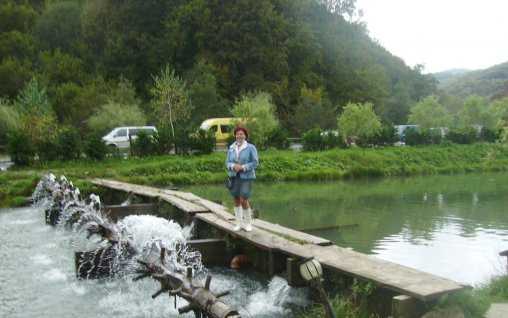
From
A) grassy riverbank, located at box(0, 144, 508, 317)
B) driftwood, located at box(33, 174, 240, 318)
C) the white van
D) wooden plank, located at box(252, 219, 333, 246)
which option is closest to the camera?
driftwood, located at box(33, 174, 240, 318)

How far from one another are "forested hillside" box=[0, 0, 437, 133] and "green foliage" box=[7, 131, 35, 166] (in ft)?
62.8

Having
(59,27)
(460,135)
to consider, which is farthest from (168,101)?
(59,27)

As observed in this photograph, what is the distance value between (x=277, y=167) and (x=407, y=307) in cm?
2198

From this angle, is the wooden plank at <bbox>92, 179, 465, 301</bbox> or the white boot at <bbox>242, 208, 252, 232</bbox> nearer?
the wooden plank at <bbox>92, 179, 465, 301</bbox>

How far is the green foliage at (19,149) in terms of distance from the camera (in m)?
24.0

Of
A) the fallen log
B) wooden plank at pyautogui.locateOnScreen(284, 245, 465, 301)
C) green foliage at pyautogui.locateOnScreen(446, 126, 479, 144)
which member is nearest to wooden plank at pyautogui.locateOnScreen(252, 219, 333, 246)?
wooden plank at pyautogui.locateOnScreen(284, 245, 465, 301)

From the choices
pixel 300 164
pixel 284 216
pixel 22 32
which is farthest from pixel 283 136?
pixel 22 32

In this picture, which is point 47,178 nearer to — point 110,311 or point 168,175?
point 168,175

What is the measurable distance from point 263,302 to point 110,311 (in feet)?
7.13

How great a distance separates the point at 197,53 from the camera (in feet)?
171

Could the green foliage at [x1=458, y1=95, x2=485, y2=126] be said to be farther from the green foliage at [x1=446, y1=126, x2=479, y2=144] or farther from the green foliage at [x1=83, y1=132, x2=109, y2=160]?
the green foliage at [x1=83, y1=132, x2=109, y2=160]

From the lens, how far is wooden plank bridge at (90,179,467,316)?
5730 mm

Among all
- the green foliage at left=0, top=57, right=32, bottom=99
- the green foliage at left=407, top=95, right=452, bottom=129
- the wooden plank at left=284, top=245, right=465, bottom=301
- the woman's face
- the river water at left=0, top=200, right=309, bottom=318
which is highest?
the green foliage at left=0, top=57, right=32, bottom=99

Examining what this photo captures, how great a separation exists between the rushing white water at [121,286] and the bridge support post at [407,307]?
7.40 ft
